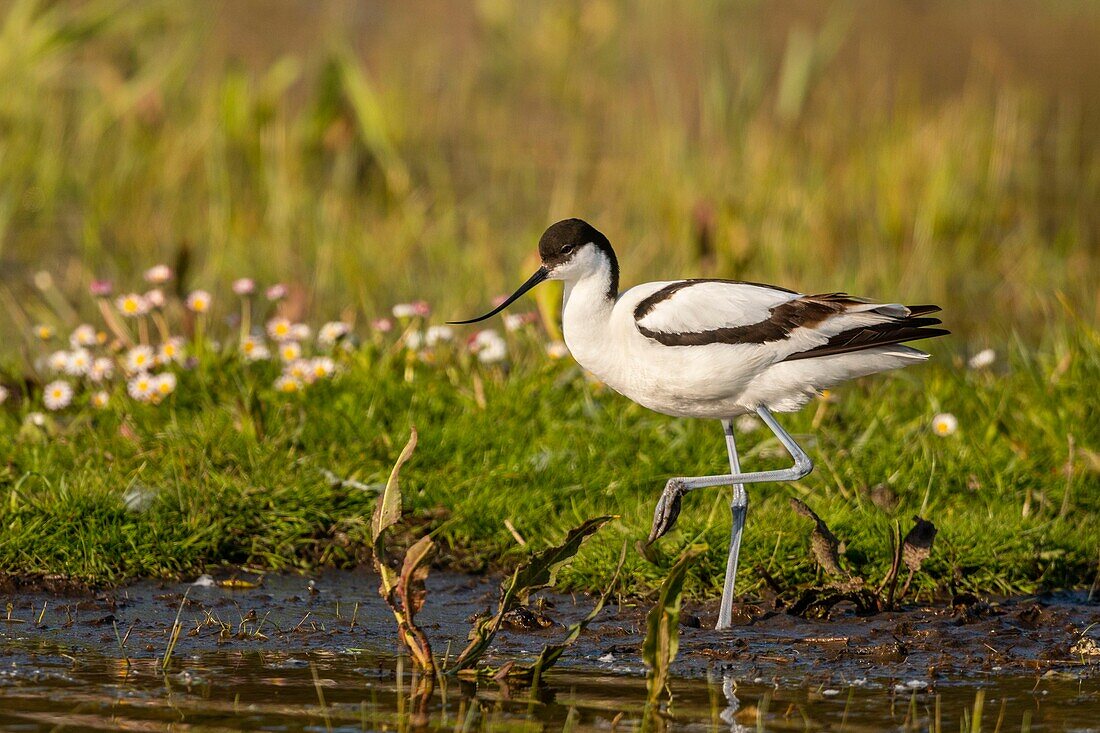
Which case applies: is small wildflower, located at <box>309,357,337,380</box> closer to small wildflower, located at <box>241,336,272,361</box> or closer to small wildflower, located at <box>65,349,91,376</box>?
small wildflower, located at <box>241,336,272,361</box>

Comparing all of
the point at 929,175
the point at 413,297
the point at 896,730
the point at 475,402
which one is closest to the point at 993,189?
the point at 929,175

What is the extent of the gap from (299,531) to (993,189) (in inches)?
229

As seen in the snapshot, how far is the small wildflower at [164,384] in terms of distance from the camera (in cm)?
531

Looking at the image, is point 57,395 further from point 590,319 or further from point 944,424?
point 944,424

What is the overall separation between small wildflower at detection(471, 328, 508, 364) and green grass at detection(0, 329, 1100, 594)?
0.22ft

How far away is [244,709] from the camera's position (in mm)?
3348

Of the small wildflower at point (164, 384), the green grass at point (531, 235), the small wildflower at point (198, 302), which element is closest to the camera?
the green grass at point (531, 235)

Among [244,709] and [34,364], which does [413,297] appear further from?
[244,709]

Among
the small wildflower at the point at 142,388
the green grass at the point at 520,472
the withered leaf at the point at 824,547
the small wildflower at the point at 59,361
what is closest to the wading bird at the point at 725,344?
the withered leaf at the point at 824,547

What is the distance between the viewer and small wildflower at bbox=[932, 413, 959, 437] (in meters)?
5.34

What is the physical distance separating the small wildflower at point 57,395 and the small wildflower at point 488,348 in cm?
154

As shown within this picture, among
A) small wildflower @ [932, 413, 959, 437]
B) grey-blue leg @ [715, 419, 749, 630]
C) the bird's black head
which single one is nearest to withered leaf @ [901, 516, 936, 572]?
grey-blue leg @ [715, 419, 749, 630]

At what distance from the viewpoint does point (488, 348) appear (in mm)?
5816

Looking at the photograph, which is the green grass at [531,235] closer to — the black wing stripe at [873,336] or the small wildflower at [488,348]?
the small wildflower at [488,348]
